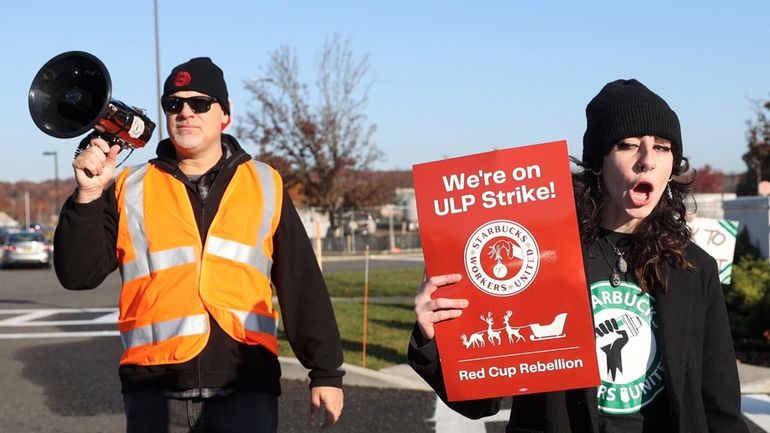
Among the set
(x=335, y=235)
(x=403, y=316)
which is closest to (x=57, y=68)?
(x=403, y=316)

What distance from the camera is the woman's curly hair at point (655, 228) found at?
251 centimetres

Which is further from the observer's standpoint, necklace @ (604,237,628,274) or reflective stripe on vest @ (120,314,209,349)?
reflective stripe on vest @ (120,314,209,349)

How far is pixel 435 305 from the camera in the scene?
2.33m

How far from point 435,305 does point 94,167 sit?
1.35 metres

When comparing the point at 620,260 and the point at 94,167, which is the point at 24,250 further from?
the point at 620,260

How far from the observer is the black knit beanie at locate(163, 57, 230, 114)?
141 inches

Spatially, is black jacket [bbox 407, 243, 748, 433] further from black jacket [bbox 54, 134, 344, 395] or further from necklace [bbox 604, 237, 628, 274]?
black jacket [bbox 54, 134, 344, 395]

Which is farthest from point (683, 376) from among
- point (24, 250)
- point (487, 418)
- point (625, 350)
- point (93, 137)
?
point (24, 250)

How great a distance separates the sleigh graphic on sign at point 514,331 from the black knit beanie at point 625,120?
1.70ft

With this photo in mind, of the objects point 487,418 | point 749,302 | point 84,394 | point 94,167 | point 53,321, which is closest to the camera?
point 94,167

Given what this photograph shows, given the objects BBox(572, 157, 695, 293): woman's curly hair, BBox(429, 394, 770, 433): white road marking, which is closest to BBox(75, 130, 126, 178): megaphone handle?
BBox(572, 157, 695, 293): woman's curly hair

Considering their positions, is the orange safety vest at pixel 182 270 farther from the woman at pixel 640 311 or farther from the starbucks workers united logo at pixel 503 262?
the starbucks workers united logo at pixel 503 262

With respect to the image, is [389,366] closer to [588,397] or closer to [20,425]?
[20,425]

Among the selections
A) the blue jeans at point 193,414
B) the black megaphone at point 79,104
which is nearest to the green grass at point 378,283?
the blue jeans at point 193,414
